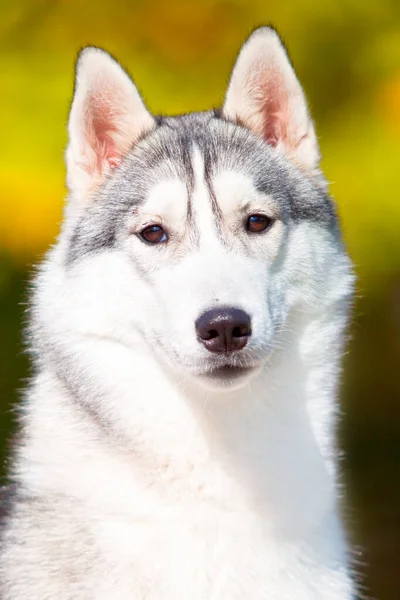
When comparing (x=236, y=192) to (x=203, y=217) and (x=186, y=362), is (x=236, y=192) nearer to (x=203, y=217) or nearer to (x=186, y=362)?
(x=203, y=217)

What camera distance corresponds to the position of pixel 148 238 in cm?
291

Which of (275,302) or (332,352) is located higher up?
(275,302)

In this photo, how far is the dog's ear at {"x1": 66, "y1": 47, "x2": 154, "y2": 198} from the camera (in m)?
3.04

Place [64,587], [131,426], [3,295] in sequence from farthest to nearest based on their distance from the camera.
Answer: [3,295], [131,426], [64,587]

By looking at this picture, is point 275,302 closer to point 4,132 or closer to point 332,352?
point 332,352

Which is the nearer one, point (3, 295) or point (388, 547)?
point (3, 295)

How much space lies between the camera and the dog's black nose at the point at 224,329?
254 cm

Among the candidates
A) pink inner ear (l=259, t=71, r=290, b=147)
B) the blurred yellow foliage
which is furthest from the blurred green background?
pink inner ear (l=259, t=71, r=290, b=147)

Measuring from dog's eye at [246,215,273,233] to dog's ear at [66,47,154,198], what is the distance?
22.4 inches

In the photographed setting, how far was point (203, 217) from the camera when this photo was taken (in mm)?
2854

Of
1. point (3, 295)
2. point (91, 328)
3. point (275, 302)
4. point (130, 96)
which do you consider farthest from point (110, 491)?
point (3, 295)

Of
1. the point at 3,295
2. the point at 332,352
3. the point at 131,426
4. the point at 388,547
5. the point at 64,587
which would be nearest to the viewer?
the point at 64,587

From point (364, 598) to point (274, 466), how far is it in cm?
71

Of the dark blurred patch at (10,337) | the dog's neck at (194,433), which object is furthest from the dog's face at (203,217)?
the dark blurred patch at (10,337)
